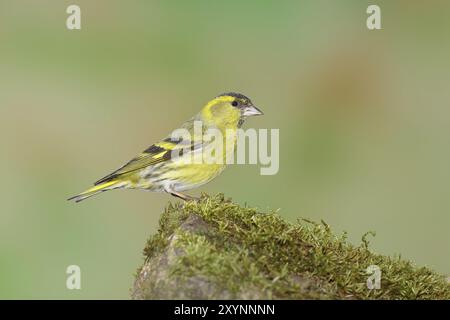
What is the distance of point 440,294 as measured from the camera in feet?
16.7

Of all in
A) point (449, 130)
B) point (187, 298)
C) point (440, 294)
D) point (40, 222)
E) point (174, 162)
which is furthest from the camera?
point (449, 130)

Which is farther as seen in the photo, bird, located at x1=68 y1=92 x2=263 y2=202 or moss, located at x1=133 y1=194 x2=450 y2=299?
bird, located at x1=68 y1=92 x2=263 y2=202

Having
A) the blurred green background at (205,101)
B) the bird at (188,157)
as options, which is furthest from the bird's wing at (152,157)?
the blurred green background at (205,101)

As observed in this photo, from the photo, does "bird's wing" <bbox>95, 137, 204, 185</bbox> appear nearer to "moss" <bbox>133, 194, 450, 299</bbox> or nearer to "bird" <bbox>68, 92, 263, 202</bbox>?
"bird" <bbox>68, 92, 263, 202</bbox>

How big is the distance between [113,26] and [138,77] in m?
1.58

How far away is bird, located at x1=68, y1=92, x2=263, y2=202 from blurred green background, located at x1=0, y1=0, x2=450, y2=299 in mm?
2998

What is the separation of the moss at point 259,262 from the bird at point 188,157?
205 centimetres

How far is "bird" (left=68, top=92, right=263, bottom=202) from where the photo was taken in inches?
305

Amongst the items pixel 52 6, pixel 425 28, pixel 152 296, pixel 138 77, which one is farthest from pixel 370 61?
pixel 152 296

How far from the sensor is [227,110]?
331 inches

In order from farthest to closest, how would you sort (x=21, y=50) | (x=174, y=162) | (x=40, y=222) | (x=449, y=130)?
(x=21, y=50)
(x=449, y=130)
(x=40, y=222)
(x=174, y=162)

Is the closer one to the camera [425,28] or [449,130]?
[449,130]

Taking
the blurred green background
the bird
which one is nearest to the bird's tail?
the bird
